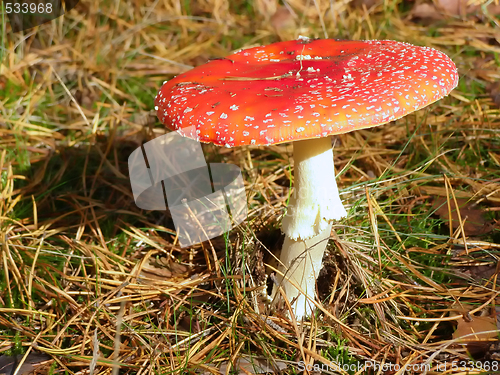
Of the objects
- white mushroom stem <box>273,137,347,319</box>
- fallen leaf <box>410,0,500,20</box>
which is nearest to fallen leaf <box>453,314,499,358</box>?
white mushroom stem <box>273,137,347,319</box>

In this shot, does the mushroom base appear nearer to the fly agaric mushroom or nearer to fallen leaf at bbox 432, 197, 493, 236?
the fly agaric mushroom

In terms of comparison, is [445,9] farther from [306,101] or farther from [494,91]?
[306,101]

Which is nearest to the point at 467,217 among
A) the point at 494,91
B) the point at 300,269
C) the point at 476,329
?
the point at 476,329

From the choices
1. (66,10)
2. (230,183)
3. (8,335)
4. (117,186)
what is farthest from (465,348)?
(66,10)

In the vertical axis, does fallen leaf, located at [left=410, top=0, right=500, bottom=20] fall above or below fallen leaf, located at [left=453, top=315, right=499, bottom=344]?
above

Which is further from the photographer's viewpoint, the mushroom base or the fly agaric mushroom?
the mushroom base

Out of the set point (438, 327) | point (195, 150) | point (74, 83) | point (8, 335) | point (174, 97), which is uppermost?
point (174, 97)

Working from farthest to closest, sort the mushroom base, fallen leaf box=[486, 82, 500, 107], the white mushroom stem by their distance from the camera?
fallen leaf box=[486, 82, 500, 107] → the mushroom base → the white mushroom stem

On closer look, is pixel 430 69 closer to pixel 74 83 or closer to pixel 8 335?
pixel 8 335

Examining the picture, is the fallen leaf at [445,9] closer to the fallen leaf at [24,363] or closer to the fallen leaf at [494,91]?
the fallen leaf at [494,91]
